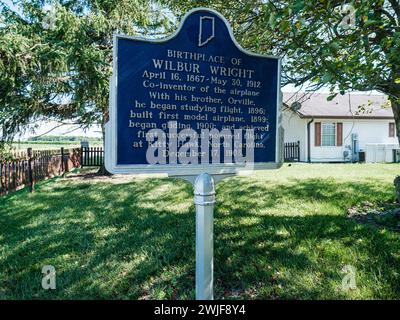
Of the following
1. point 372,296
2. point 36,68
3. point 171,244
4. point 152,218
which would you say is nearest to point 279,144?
point 372,296

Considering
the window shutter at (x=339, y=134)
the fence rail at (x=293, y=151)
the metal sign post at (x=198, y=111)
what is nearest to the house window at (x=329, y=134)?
the window shutter at (x=339, y=134)

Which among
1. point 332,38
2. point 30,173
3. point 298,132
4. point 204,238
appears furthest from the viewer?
point 298,132

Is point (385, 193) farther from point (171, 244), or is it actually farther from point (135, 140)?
point (135, 140)

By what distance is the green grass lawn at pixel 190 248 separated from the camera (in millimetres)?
3773

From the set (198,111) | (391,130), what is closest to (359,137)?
(391,130)

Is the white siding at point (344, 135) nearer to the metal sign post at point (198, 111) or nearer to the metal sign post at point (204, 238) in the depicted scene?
the metal sign post at point (198, 111)

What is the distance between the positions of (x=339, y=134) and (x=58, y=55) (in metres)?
17.9

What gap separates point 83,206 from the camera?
7707 mm

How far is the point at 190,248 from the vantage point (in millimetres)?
4805

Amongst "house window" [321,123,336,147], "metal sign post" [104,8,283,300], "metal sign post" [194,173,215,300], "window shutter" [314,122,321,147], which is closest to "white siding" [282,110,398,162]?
"window shutter" [314,122,321,147]

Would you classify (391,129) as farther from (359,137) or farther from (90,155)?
(90,155)

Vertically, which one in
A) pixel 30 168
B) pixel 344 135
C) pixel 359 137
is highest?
pixel 344 135

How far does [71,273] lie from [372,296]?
3.43m

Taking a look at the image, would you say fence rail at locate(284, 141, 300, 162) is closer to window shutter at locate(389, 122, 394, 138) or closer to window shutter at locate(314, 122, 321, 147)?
window shutter at locate(314, 122, 321, 147)
